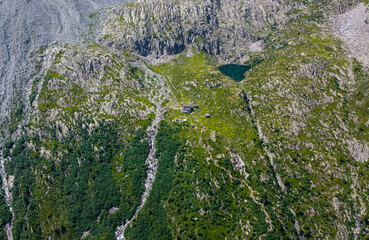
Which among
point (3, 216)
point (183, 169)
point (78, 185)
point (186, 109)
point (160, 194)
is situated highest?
point (186, 109)

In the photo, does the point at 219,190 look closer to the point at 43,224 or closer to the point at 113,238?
the point at 113,238

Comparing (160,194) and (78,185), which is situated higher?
(78,185)

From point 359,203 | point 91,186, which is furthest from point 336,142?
point 91,186

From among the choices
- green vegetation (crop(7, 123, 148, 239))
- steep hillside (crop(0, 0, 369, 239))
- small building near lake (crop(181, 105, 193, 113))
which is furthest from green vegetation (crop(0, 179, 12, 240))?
small building near lake (crop(181, 105, 193, 113))

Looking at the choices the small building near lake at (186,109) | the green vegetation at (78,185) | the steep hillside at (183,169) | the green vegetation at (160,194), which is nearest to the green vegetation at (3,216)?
the steep hillside at (183,169)

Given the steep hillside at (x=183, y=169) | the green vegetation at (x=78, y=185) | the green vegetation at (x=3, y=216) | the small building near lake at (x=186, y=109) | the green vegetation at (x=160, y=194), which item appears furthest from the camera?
the small building near lake at (x=186, y=109)

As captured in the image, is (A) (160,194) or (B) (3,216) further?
(A) (160,194)

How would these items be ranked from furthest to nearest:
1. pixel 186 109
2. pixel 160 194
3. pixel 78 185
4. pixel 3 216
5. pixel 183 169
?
1. pixel 186 109
2. pixel 78 185
3. pixel 183 169
4. pixel 160 194
5. pixel 3 216

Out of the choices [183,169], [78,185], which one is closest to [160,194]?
[183,169]

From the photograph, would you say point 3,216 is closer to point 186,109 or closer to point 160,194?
point 160,194

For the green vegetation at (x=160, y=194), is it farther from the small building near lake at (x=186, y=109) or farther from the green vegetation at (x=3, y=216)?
the green vegetation at (x=3, y=216)

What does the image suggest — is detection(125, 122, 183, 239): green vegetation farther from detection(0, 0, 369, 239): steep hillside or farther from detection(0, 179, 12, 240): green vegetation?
detection(0, 179, 12, 240): green vegetation
